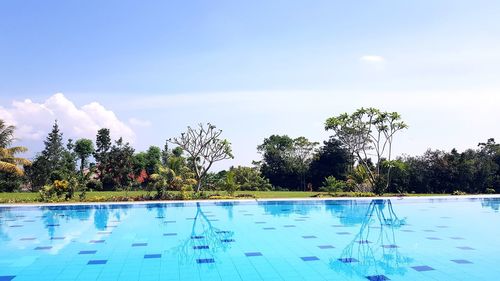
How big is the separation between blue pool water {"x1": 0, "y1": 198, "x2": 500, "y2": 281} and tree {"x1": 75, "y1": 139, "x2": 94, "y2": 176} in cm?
1683

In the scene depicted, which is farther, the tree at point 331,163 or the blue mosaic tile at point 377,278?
the tree at point 331,163

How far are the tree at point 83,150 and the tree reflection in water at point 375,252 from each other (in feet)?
81.9

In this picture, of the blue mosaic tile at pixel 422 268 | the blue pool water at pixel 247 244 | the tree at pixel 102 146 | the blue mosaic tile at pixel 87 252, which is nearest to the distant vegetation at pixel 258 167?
the tree at pixel 102 146

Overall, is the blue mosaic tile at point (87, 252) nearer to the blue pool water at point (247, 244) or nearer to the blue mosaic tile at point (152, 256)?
the blue pool water at point (247, 244)

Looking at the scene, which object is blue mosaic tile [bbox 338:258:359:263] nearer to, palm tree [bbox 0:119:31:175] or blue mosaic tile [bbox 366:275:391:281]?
blue mosaic tile [bbox 366:275:391:281]

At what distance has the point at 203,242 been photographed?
916 cm

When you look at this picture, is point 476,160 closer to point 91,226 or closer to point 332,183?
point 332,183

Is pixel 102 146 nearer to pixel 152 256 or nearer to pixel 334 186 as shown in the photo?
pixel 334 186

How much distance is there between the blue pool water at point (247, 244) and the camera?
21.0 ft

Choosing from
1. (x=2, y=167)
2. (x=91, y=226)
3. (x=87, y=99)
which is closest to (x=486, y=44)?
(x=91, y=226)

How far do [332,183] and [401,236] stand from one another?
1231cm

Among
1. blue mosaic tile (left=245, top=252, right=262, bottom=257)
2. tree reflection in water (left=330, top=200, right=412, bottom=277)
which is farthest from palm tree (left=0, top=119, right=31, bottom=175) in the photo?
tree reflection in water (left=330, top=200, right=412, bottom=277)

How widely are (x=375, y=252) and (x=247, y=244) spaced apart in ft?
8.43

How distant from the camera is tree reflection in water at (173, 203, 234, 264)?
7.68m
